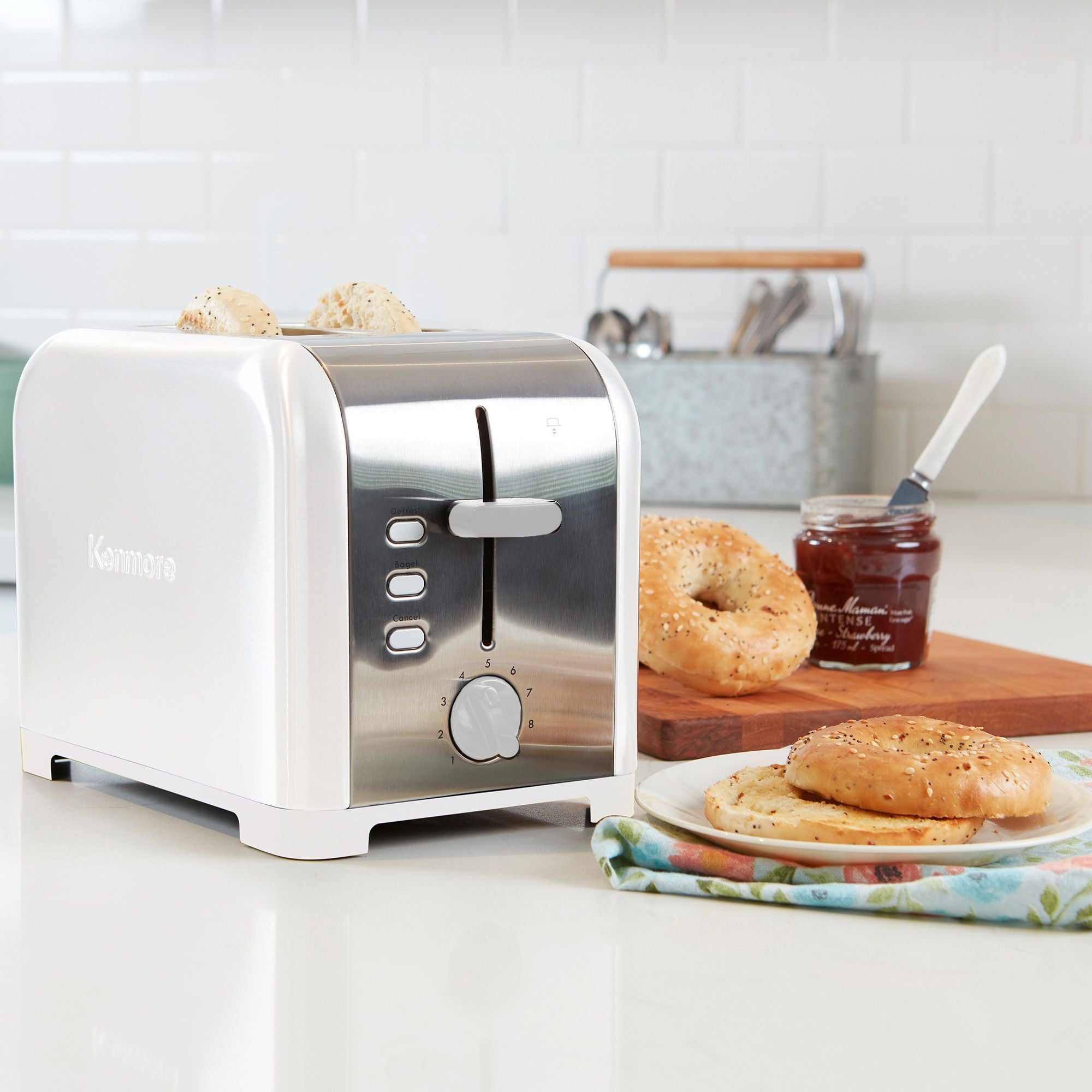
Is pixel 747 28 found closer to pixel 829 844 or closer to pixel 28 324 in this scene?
pixel 28 324

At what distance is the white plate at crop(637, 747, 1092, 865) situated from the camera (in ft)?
2.16

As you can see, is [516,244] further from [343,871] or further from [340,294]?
[343,871]

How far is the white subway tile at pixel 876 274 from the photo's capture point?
218 cm

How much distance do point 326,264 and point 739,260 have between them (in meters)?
0.63

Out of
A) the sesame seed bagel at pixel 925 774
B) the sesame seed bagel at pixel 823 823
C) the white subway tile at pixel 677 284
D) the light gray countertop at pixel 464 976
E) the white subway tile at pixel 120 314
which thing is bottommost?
the light gray countertop at pixel 464 976

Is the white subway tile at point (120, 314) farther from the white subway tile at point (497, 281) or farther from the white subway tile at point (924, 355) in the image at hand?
the white subway tile at point (924, 355)

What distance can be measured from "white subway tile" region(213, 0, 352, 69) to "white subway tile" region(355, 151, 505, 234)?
0.16 metres

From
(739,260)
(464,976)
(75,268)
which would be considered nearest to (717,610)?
(464,976)

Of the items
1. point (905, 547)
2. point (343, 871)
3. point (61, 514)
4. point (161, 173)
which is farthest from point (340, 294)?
point (161, 173)

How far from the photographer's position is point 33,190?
248 cm

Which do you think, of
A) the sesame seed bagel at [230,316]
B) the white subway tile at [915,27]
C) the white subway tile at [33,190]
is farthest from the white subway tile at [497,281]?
the sesame seed bagel at [230,316]

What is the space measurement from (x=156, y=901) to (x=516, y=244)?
1747 mm

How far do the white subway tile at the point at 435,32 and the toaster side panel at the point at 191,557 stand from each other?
159cm

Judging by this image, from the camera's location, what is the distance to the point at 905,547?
1.08 metres
